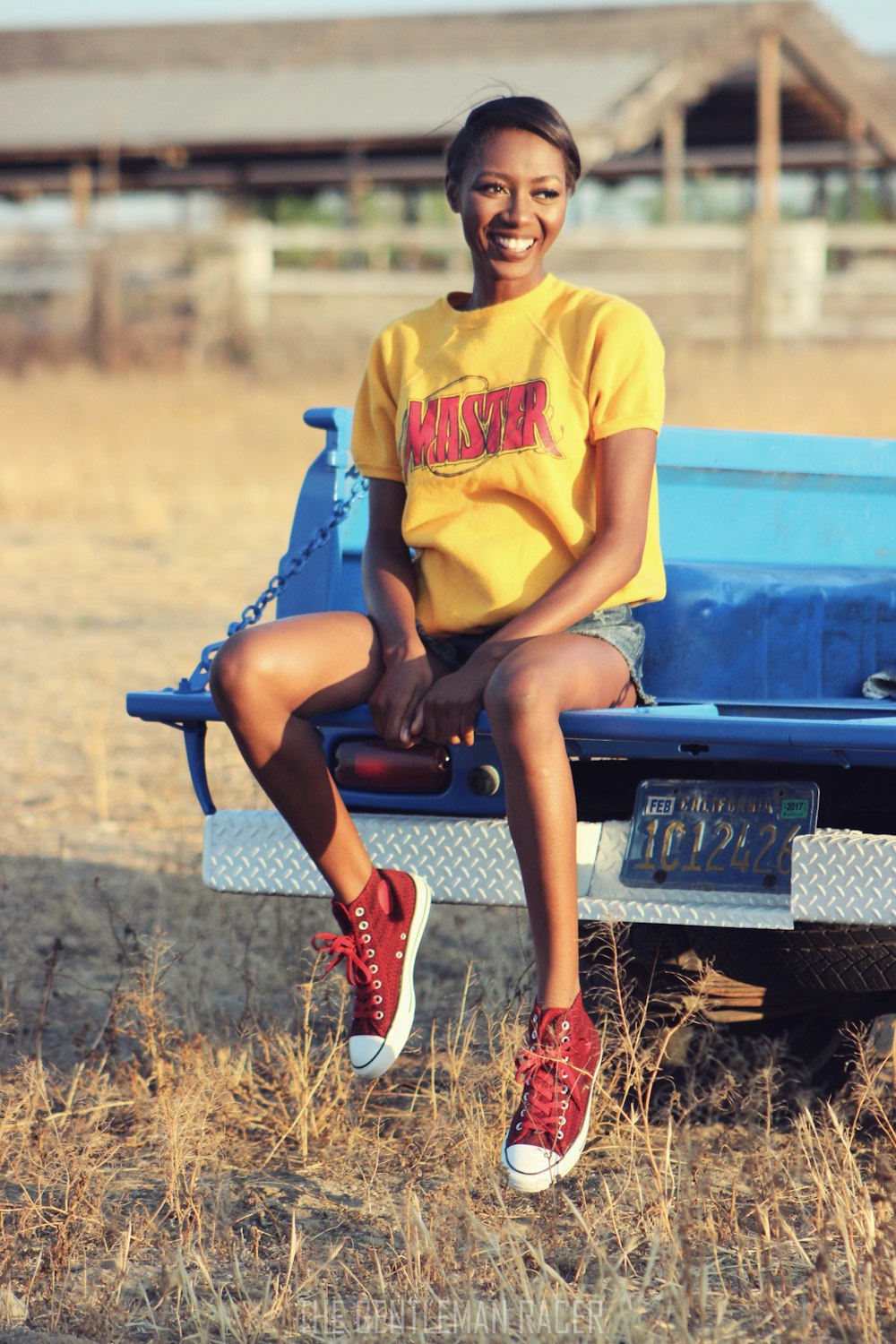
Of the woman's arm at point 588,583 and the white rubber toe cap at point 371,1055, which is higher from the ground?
the woman's arm at point 588,583

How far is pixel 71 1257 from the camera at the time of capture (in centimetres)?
272

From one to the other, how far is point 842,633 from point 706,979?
0.84 m

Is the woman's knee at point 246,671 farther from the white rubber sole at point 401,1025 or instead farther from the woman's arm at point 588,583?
the white rubber sole at point 401,1025

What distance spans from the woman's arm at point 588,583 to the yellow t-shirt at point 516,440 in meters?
0.05

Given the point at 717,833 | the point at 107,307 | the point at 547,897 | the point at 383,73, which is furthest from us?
the point at 383,73

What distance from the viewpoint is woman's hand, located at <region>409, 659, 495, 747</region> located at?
9.25 ft

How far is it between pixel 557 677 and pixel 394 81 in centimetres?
2322

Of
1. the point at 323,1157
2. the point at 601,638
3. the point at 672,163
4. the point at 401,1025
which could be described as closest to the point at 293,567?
the point at 601,638

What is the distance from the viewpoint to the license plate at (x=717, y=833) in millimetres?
2820

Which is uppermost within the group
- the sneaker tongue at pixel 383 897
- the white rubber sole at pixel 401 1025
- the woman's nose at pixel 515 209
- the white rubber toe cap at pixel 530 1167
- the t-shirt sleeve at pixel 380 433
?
the woman's nose at pixel 515 209

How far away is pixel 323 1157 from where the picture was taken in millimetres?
3174

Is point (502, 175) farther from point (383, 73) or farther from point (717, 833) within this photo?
point (383, 73)

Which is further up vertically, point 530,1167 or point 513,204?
point 513,204

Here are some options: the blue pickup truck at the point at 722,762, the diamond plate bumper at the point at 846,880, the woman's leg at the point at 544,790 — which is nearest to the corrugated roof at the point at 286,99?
the blue pickup truck at the point at 722,762
